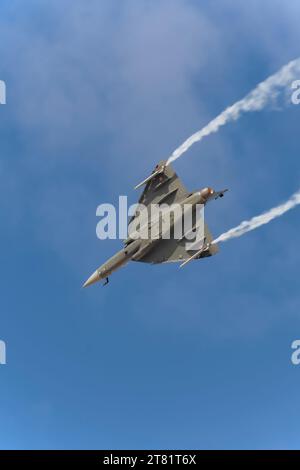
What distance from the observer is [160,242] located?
205 feet

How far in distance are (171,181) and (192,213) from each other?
19.8 ft

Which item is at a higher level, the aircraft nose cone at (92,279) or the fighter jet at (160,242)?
the fighter jet at (160,242)

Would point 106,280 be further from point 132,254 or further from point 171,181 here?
point 171,181

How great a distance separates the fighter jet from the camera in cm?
6134

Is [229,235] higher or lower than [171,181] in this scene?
lower

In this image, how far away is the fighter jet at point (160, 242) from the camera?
61.3m

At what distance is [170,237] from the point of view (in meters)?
62.0

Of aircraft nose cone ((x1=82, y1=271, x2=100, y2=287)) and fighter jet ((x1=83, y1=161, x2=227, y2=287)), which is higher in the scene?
fighter jet ((x1=83, y1=161, x2=227, y2=287))

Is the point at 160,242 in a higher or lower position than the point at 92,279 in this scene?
higher
